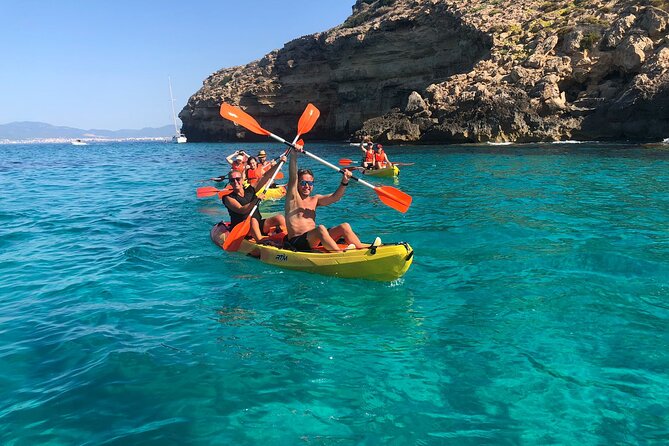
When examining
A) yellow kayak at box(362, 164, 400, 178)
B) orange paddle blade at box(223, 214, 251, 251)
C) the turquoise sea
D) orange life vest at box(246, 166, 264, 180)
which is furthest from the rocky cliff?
orange paddle blade at box(223, 214, 251, 251)

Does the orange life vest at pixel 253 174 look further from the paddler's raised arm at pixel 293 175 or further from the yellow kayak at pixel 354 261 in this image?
the paddler's raised arm at pixel 293 175

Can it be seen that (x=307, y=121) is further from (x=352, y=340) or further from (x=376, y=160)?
(x=376, y=160)

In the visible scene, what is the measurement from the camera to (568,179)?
1720 cm

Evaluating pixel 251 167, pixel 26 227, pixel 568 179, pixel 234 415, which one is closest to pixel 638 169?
pixel 568 179

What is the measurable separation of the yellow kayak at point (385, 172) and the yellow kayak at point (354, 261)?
42.6ft

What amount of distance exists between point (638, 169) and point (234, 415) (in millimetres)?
19810

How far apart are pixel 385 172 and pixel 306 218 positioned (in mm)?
13192

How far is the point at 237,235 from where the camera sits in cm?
904

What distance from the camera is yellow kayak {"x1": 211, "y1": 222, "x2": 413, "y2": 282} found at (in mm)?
7035

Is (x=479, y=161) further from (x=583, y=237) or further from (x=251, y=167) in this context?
(x=583, y=237)

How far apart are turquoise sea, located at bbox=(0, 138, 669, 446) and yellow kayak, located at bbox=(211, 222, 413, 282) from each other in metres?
0.20

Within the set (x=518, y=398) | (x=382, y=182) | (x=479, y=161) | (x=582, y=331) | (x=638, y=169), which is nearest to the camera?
(x=518, y=398)

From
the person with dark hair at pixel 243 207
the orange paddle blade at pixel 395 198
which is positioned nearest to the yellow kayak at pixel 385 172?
the person with dark hair at pixel 243 207

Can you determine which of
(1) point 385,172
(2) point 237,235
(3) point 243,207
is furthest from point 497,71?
(2) point 237,235
